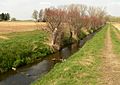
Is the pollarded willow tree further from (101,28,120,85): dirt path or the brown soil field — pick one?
(101,28,120,85): dirt path

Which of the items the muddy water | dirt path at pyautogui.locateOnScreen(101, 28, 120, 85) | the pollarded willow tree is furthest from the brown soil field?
dirt path at pyautogui.locateOnScreen(101, 28, 120, 85)

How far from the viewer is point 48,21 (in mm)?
43812

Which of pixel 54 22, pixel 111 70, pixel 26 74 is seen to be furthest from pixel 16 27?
pixel 111 70

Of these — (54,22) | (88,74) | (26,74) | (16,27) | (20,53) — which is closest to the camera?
(88,74)

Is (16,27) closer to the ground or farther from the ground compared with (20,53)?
closer to the ground

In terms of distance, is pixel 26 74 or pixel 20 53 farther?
pixel 20 53

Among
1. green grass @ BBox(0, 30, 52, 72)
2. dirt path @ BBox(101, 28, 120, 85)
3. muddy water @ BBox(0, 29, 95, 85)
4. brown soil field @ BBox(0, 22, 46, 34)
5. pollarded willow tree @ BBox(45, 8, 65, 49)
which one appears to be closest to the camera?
dirt path @ BBox(101, 28, 120, 85)

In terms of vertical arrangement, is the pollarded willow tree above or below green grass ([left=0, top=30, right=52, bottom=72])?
above

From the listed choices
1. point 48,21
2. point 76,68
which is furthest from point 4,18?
point 76,68

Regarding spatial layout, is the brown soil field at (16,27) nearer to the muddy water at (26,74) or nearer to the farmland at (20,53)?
the farmland at (20,53)

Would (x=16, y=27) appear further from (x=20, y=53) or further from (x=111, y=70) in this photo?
(x=111, y=70)

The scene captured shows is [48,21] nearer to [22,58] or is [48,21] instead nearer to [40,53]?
[40,53]

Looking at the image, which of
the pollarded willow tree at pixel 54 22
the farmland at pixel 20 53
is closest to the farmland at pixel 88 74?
the farmland at pixel 20 53

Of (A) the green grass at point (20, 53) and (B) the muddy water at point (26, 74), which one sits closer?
(B) the muddy water at point (26, 74)
